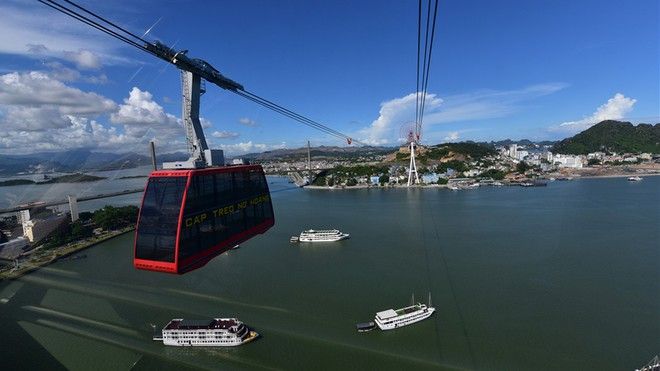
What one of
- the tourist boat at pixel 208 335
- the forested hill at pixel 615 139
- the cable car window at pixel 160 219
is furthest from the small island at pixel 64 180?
the forested hill at pixel 615 139

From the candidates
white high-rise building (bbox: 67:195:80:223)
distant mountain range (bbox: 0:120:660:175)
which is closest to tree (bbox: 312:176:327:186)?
distant mountain range (bbox: 0:120:660:175)

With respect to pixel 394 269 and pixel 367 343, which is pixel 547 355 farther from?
pixel 394 269

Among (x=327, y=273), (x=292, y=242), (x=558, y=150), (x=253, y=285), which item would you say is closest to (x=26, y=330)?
(x=253, y=285)

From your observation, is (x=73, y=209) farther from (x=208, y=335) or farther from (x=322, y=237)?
(x=208, y=335)

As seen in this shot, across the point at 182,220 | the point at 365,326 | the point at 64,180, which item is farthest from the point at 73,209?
the point at 182,220

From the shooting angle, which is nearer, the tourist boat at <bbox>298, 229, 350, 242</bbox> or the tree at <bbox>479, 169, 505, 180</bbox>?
the tourist boat at <bbox>298, 229, 350, 242</bbox>

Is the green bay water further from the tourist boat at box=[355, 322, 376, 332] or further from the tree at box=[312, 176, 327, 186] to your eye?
the tree at box=[312, 176, 327, 186]
